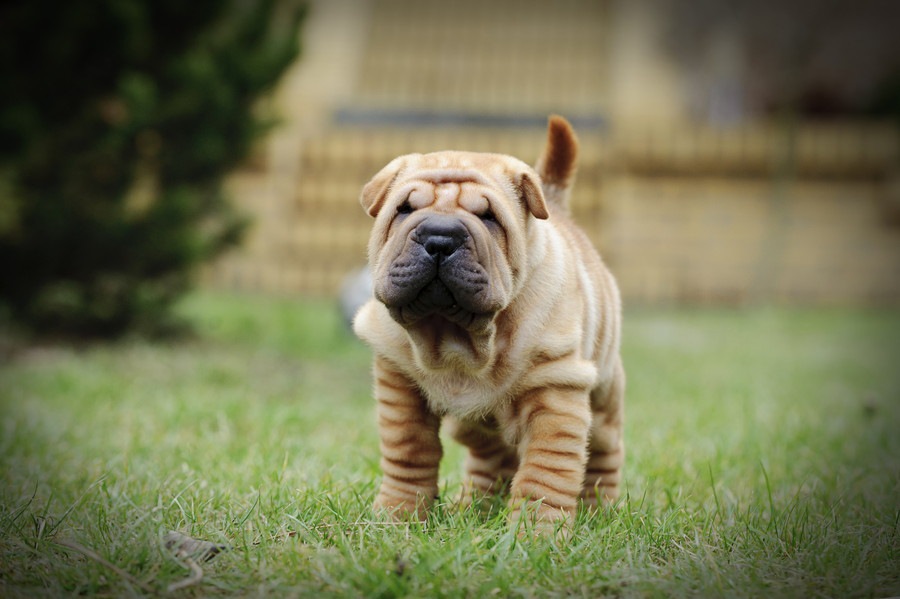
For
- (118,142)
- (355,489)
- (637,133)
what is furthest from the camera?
(637,133)

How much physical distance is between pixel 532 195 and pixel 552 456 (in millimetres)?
679

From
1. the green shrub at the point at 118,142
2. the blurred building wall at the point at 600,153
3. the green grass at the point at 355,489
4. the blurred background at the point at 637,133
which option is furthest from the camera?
the blurred building wall at the point at 600,153

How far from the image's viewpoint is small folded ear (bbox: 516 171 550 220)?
2252 millimetres

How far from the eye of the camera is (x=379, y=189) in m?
2.32

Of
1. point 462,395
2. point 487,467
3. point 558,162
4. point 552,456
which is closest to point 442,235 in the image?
point 462,395

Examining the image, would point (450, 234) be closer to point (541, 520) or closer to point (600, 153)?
point (541, 520)

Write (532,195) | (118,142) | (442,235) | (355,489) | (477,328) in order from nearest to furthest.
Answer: (442,235) < (477,328) < (532,195) < (355,489) < (118,142)

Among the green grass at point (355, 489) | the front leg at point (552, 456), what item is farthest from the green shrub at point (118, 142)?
the front leg at point (552, 456)

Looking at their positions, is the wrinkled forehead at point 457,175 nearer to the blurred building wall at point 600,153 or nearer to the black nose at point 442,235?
the black nose at point 442,235

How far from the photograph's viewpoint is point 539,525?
7.12ft

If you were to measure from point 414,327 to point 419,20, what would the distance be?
950 cm

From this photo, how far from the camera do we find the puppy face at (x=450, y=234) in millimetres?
2059

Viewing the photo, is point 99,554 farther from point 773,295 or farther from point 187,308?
point 773,295

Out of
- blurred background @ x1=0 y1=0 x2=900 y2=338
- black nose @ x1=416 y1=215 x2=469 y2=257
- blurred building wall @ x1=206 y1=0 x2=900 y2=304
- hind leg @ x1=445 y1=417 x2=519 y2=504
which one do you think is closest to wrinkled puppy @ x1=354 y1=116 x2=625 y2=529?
black nose @ x1=416 y1=215 x2=469 y2=257
